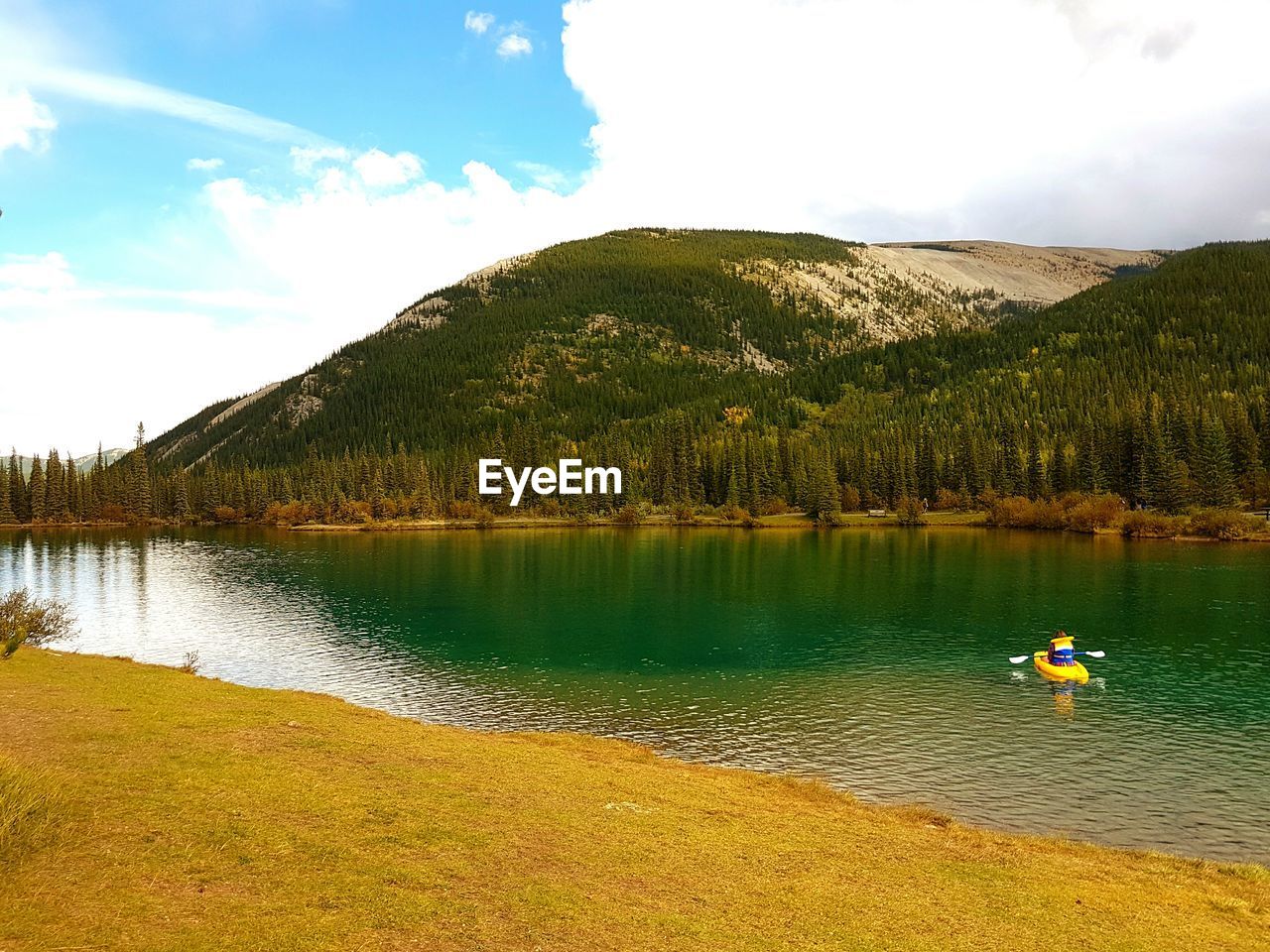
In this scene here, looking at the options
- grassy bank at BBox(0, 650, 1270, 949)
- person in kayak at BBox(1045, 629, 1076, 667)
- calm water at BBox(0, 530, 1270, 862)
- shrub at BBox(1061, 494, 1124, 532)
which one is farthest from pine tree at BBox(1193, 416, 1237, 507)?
grassy bank at BBox(0, 650, 1270, 949)

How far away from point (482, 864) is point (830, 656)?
144ft

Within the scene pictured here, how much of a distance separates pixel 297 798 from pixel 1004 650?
171 ft

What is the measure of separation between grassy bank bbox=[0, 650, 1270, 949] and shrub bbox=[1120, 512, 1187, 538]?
15501 centimetres

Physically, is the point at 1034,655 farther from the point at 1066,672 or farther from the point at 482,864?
the point at 482,864

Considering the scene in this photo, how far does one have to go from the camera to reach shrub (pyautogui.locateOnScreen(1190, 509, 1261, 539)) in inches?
5487

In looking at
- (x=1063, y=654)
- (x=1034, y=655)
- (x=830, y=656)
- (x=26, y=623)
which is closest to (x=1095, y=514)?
(x=1034, y=655)

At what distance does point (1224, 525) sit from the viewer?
141 m

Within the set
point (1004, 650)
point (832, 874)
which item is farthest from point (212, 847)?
point (1004, 650)

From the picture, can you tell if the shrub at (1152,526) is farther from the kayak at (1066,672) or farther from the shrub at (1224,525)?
the kayak at (1066,672)

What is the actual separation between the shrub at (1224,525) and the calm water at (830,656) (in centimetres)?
1624

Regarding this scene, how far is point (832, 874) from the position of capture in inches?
669

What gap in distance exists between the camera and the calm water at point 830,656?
3210cm

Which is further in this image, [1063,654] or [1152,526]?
[1152,526]

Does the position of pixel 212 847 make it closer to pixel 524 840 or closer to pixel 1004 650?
pixel 524 840
